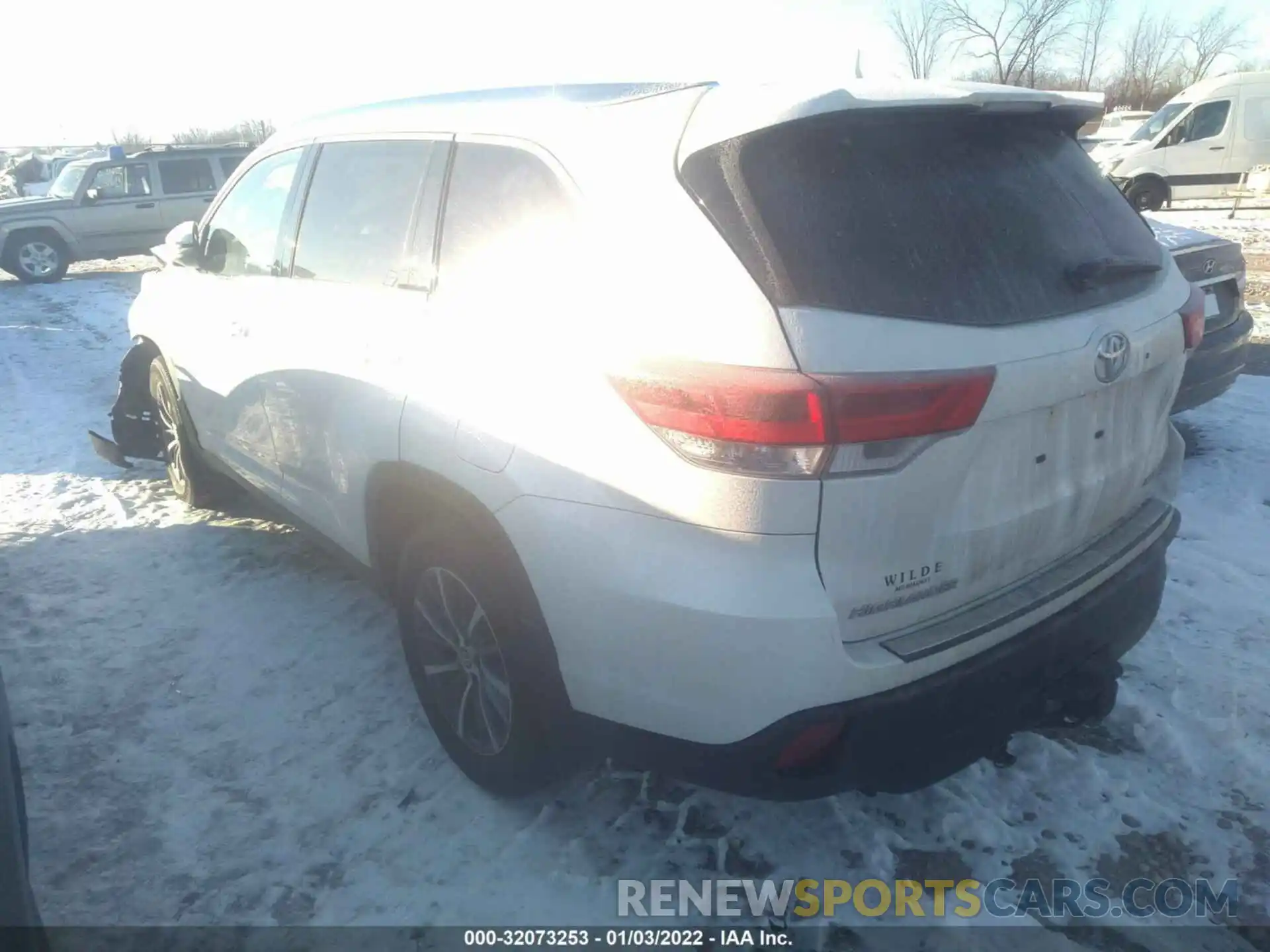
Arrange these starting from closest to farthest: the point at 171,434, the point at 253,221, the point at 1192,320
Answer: the point at 1192,320, the point at 253,221, the point at 171,434

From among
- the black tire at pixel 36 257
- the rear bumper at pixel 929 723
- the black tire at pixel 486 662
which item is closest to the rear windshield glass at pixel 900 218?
the rear bumper at pixel 929 723

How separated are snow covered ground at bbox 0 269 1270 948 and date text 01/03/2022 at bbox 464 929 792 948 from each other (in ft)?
0.13

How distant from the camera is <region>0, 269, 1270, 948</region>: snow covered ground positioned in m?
2.51

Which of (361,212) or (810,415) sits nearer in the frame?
(810,415)

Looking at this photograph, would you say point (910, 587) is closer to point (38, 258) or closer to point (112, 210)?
point (112, 210)

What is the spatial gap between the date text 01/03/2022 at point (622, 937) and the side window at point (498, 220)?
5.51 feet

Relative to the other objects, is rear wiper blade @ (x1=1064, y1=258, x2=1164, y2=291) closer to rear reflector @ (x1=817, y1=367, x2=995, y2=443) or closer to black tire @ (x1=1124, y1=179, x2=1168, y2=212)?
rear reflector @ (x1=817, y1=367, x2=995, y2=443)

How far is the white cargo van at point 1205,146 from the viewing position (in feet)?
53.5

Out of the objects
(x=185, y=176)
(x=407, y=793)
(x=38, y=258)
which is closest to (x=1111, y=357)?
(x=407, y=793)

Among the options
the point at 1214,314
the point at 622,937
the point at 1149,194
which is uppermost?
the point at 1214,314

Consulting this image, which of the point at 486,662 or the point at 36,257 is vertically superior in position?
the point at 486,662

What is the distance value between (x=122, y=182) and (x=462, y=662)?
15197 mm

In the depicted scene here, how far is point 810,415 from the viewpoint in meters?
1.85

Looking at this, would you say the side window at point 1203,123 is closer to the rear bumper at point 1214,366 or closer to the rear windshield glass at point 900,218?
the rear bumper at point 1214,366
